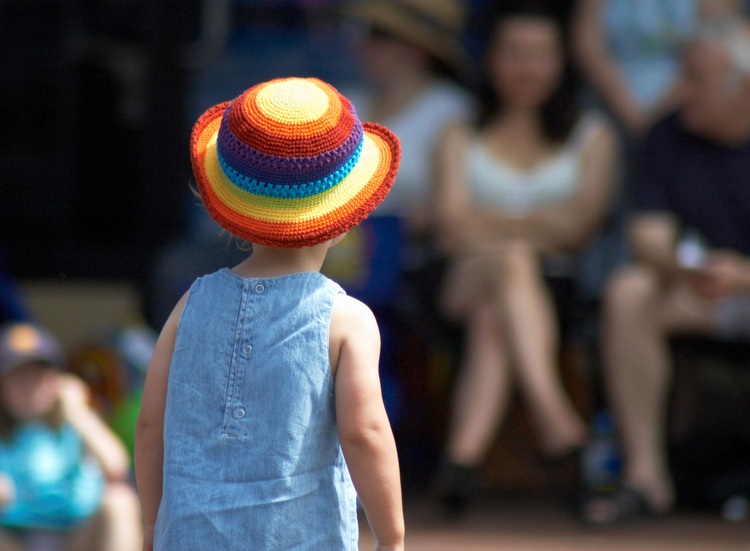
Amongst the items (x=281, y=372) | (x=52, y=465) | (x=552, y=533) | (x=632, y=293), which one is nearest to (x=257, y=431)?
(x=281, y=372)

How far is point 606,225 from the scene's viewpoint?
4711 millimetres

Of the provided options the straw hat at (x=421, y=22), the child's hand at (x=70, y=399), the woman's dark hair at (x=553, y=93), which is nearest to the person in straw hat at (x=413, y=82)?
the straw hat at (x=421, y=22)

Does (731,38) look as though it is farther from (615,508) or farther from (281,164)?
(281,164)

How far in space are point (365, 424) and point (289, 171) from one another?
0.42 meters

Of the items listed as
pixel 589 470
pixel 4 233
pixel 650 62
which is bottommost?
pixel 4 233

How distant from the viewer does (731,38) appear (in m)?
4.38

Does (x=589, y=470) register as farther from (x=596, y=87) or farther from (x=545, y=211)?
(x=596, y=87)

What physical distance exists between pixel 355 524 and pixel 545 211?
8.45 feet

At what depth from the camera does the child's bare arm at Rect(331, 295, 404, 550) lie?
199 cm

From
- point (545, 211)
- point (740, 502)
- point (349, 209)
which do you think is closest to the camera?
point (349, 209)

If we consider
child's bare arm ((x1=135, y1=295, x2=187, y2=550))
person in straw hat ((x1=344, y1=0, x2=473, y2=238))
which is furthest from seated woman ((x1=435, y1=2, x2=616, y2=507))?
child's bare arm ((x1=135, y1=295, x2=187, y2=550))

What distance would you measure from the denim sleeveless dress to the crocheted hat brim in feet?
0.30

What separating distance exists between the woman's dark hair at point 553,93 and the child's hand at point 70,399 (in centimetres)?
181

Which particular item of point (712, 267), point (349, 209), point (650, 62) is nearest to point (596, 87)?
point (650, 62)
